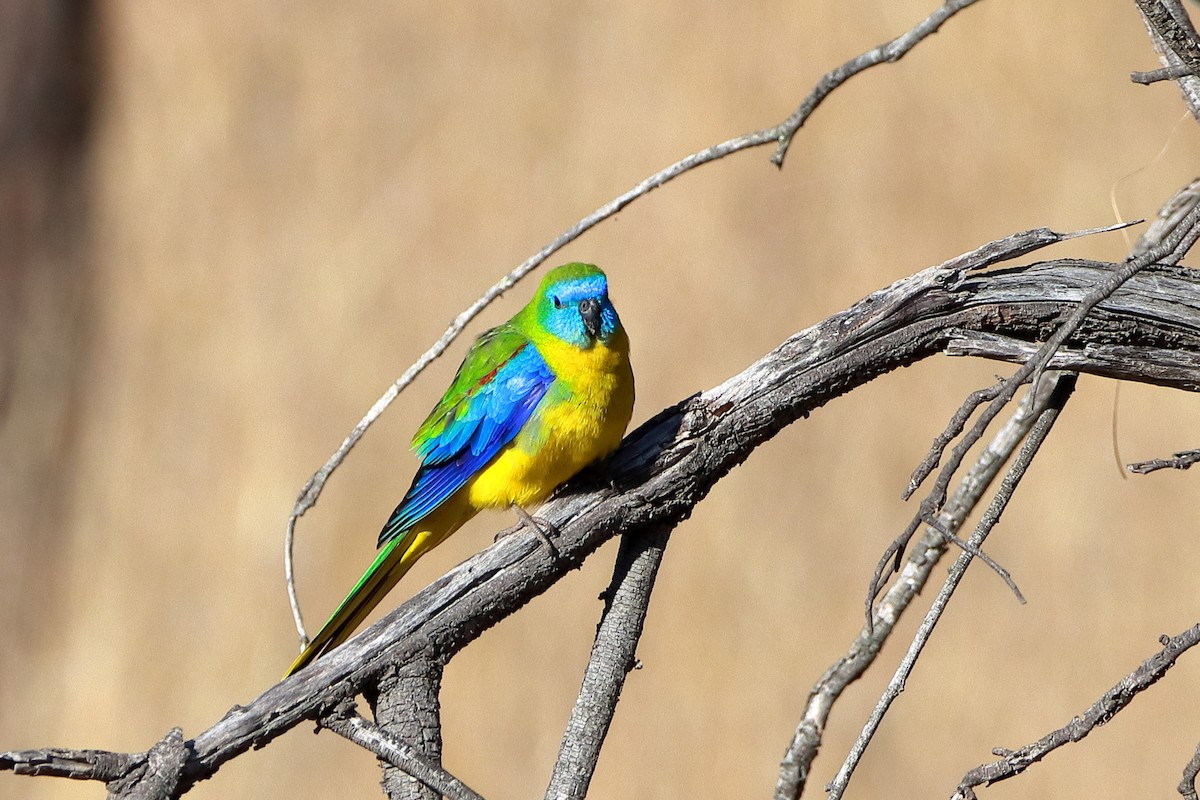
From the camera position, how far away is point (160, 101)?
24.2 ft

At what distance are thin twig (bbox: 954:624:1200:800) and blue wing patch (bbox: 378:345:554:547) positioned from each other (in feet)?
5.22

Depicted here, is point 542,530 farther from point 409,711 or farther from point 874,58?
point 874,58

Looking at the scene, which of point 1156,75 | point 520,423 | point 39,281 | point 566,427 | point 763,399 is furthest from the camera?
point 39,281

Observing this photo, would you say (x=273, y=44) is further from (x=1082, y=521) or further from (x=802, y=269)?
(x=1082, y=521)

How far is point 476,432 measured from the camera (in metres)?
3.60

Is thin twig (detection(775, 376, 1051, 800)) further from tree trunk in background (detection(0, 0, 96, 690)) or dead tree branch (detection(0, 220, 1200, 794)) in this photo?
tree trunk in background (detection(0, 0, 96, 690))

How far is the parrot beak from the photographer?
3.50 meters

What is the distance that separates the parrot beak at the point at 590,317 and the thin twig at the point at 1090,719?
164 cm

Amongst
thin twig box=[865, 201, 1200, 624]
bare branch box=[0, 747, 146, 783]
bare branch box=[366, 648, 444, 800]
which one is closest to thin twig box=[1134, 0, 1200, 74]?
thin twig box=[865, 201, 1200, 624]

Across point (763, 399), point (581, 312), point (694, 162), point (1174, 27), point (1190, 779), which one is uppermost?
point (581, 312)

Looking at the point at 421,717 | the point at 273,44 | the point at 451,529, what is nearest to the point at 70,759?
the point at 421,717

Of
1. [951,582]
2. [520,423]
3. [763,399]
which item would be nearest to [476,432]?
[520,423]

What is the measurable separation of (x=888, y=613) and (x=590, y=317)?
1241 mm

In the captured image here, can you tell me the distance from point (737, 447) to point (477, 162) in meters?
4.16
